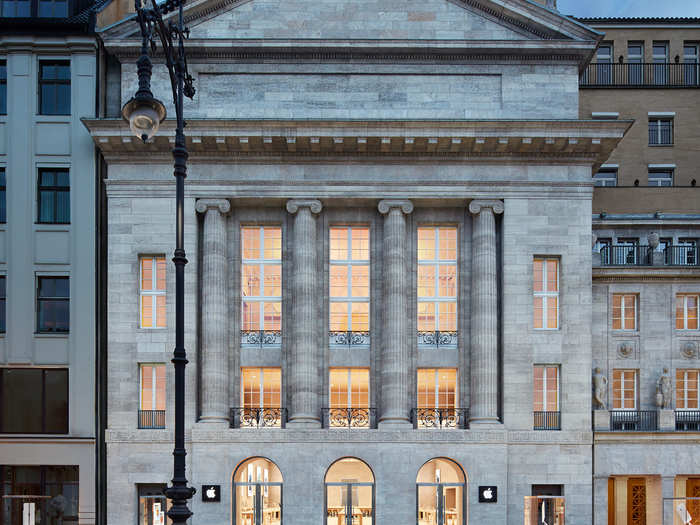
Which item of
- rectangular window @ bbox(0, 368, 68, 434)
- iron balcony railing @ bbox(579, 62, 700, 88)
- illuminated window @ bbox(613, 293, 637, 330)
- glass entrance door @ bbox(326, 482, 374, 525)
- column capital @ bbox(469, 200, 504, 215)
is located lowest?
glass entrance door @ bbox(326, 482, 374, 525)

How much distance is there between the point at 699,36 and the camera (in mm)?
32219

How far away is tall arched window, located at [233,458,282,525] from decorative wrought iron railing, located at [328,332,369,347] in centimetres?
483

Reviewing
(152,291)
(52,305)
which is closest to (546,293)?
(152,291)

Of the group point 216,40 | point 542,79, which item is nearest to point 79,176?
point 216,40

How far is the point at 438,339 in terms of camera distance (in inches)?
1001

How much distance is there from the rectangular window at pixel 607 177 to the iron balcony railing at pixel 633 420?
1088 cm

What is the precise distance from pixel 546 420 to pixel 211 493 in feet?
39.3

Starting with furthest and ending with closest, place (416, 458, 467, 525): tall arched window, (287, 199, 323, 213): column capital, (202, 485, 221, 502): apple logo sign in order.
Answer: (287, 199, 323, 213): column capital < (416, 458, 467, 525): tall arched window < (202, 485, 221, 502): apple logo sign

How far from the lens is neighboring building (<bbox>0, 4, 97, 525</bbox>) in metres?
24.2

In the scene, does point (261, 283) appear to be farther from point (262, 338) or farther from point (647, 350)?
point (647, 350)

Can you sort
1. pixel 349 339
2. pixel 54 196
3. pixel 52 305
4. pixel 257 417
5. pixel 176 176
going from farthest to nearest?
pixel 349 339 → pixel 54 196 → pixel 257 417 → pixel 52 305 → pixel 176 176

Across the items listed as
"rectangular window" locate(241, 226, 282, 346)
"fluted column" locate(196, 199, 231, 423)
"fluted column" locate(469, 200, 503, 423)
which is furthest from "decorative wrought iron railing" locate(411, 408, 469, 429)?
"fluted column" locate(196, 199, 231, 423)

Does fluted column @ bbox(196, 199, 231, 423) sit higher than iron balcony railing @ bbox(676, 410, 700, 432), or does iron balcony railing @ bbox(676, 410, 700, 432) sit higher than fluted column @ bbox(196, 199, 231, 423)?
fluted column @ bbox(196, 199, 231, 423)

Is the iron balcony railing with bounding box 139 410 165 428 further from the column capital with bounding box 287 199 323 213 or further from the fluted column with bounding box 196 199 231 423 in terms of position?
the column capital with bounding box 287 199 323 213
